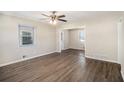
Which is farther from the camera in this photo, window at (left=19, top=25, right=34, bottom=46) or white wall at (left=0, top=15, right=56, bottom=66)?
window at (left=19, top=25, right=34, bottom=46)

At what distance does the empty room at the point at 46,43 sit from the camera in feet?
11.2

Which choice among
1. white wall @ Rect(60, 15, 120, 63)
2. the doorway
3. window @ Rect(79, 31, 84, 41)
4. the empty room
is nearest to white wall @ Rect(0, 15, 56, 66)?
the empty room

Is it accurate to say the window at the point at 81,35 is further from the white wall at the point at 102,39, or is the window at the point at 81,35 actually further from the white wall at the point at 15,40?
the white wall at the point at 15,40

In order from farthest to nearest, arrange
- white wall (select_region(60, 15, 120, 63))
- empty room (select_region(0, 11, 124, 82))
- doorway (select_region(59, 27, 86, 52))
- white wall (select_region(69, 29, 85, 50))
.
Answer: white wall (select_region(69, 29, 85, 50)) → doorway (select_region(59, 27, 86, 52)) → white wall (select_region(60, 15, 120, 63)) → empty room (select_region(0, 11, 124, 82))

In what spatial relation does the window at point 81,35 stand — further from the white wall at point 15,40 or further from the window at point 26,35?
the window at point 26,35

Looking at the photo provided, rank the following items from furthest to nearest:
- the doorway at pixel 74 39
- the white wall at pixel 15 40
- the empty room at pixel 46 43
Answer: the doorway at pixel 74 39 < the white wall at pixel 15 40 < the empty room at pixel 46 43

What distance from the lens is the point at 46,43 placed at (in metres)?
6.44

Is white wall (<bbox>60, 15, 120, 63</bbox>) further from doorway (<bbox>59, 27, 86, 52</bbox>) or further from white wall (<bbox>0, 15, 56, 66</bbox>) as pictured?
doorway (<bbox>59, 27, 86, 52</bbox>)

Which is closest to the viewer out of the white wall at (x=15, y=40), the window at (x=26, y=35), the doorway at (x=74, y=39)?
the white wall at (x=15, y=40)

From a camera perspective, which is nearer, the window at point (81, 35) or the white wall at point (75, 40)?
the window at point (81, 35)

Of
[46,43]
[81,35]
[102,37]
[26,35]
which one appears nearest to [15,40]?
[26,35]

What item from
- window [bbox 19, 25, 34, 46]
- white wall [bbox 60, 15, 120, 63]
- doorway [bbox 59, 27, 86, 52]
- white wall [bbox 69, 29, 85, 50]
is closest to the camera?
white wall [bbox 60, 15, 120, 63]

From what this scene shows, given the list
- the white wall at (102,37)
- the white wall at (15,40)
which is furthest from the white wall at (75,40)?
the white wall at (15,40)

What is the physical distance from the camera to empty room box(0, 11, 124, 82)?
3410mm
